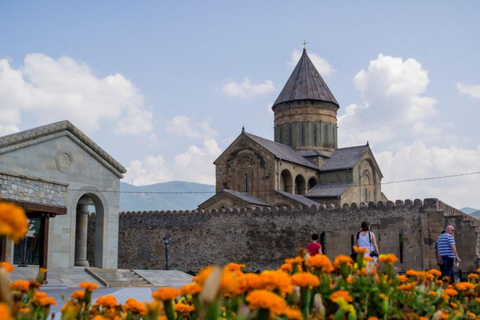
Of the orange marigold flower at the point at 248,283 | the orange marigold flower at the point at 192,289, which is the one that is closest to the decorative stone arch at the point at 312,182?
the orange marigold flower at the point at 192,289

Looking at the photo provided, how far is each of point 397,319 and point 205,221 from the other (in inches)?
832

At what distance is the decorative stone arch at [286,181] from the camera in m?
28.0

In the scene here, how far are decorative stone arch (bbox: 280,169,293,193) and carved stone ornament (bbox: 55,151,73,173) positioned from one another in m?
14.6

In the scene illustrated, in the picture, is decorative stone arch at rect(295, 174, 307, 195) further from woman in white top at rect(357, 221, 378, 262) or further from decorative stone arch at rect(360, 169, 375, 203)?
woman in white top at rect(357, 221, 378, 262)

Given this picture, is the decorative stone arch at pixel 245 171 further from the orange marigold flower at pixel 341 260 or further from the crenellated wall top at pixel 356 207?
the orange marigold flower at pixel 341 260

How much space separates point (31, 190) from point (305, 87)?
21.1 metres

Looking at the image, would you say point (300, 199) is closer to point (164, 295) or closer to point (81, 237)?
point (81, 237)

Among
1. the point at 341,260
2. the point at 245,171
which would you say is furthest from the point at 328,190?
the point at 341,260

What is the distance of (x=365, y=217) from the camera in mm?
20250

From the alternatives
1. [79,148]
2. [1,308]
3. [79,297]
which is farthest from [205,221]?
[1,308]

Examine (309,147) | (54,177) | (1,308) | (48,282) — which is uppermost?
(309,147)

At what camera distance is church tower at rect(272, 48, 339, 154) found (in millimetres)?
30766

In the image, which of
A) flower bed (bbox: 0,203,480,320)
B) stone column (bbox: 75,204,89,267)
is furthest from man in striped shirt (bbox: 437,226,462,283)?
stone column (bbox: 75,204,89,267)

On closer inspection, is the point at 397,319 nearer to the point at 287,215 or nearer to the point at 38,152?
the point at 38,152
